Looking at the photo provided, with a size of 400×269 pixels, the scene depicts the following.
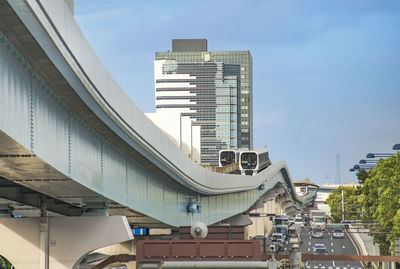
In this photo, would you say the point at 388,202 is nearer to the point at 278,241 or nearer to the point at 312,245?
the point at 278,241

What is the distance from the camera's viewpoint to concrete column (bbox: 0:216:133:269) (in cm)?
2373

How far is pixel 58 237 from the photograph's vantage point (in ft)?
79.4

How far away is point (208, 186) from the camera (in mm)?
46062

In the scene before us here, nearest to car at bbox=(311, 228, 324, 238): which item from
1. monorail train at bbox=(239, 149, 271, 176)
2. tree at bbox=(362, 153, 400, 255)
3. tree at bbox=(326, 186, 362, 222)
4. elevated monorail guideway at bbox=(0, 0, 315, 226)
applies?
monorail train at bbox=(239, 149, 271, 176)

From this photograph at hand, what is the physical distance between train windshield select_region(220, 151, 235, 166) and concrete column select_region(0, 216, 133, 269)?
94.8 m

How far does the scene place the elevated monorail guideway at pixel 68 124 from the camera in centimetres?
1414

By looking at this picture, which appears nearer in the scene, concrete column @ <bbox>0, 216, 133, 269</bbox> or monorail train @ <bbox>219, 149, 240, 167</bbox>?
concrete column @ <bbox>0, 216, 133, 269</bbox>

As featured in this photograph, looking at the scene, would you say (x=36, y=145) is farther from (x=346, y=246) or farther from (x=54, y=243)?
(x=346, y=246)

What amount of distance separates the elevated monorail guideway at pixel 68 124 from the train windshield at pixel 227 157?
85.5m

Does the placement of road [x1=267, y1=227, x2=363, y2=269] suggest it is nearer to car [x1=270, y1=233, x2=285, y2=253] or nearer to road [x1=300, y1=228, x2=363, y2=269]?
road [x1=300, y1=228, x2=363, y2=269]

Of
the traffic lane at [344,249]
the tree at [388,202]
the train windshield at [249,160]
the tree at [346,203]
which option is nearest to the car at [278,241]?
the traffic lane at [344,249]

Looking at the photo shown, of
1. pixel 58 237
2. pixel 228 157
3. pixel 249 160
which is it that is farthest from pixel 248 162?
pixel 58 237

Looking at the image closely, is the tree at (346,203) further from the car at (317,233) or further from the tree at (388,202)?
the tree at (388,202)

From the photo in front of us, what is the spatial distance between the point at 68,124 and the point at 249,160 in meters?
87.5
